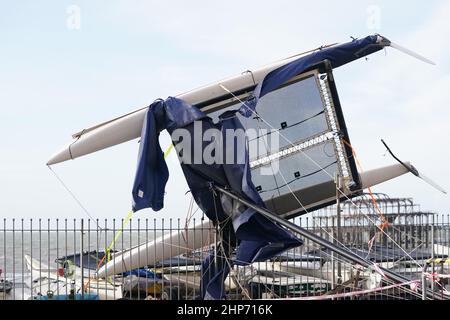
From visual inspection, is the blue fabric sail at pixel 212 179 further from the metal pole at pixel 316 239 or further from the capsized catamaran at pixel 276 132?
the metal pole at pixel 316 239

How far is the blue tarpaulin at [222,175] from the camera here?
11867 mm

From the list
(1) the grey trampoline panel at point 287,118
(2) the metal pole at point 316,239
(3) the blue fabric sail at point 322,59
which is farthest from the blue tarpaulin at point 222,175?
(1) the grey trampoline panel at point 287,118

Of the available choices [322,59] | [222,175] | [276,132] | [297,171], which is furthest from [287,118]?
[222,175]

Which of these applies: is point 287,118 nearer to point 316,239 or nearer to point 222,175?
point 222,175

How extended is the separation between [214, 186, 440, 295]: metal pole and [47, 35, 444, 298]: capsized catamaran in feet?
0.49

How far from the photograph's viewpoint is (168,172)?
12.2m

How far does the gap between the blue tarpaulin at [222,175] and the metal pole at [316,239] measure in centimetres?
12

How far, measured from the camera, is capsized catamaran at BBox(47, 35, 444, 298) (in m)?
12.2

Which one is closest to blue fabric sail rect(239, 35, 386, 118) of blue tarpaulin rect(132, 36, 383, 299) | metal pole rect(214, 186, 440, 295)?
blue tarpaulin rect(132, 36, 383, 299)

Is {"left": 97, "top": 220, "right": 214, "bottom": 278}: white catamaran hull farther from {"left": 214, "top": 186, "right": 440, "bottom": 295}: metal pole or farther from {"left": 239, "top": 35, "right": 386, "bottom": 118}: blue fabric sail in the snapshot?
{"left": 239, "top": 35, "right": 386, "bottom": 118}: blue fabric sail
